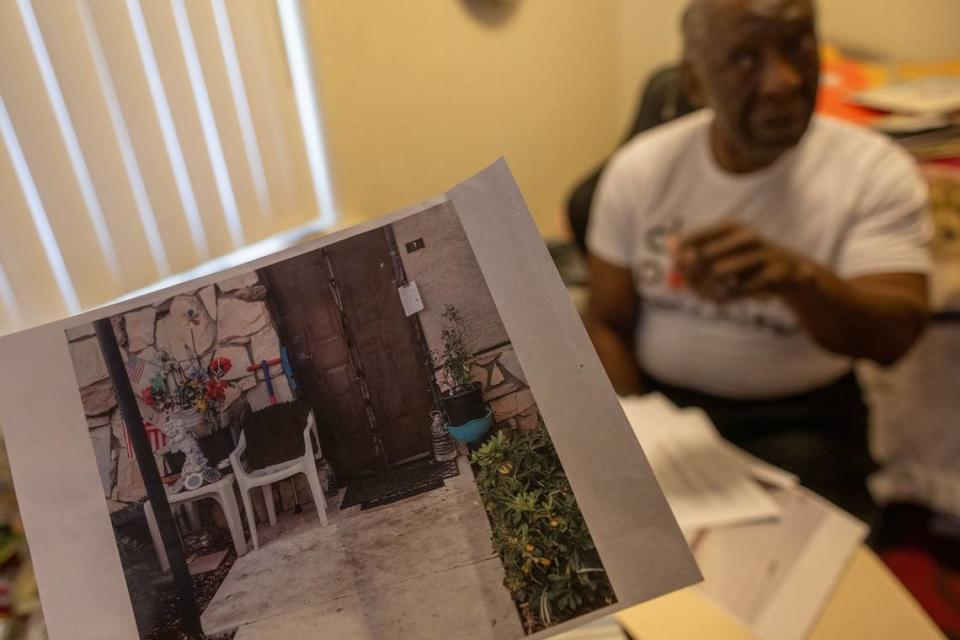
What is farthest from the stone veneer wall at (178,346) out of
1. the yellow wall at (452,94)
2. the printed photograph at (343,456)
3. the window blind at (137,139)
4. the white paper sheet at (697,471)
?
the yellow wall at (452,94)

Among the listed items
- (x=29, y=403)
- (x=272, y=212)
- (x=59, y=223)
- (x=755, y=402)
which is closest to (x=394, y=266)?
(x=29, y=403)

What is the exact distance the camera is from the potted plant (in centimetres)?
43

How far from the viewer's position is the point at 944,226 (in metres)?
1.26

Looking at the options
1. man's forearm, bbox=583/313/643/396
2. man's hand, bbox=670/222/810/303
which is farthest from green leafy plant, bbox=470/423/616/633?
man's forearm, bbox=583/313/643/396

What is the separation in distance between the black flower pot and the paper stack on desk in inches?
13.4

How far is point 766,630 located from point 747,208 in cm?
73

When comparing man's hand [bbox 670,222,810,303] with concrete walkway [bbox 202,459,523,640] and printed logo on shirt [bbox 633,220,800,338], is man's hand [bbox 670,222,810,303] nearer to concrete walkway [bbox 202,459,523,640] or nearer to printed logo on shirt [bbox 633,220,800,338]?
printed logo on shirt [bbox 633,220,800,338]

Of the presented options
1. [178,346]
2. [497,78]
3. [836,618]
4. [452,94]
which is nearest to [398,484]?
[178,346]

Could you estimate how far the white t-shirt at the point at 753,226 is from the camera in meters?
1.03

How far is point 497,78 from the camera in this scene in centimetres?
153

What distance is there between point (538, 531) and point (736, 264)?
0.57 m

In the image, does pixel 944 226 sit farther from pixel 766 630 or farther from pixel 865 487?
pixel 766 630

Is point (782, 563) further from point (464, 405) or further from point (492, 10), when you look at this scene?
point (492, 10)

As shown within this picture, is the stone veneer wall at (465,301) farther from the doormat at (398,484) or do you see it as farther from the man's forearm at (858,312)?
the man's forearm at (858,312)
